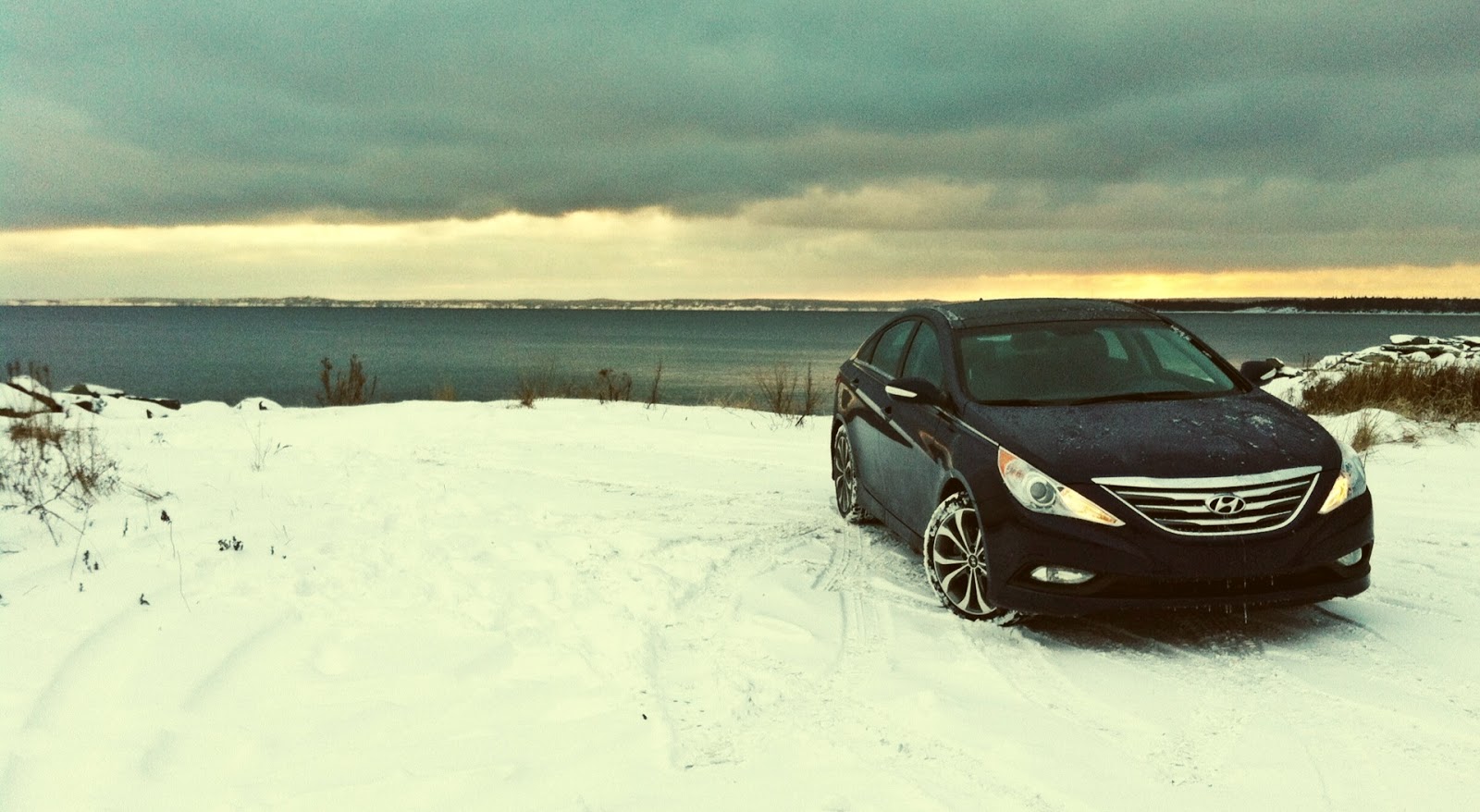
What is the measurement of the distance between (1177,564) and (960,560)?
1.16 m

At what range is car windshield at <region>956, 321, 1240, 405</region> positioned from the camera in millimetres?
5742

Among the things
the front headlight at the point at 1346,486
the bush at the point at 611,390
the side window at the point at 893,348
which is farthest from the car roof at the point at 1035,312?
the bush at the point at 611,390

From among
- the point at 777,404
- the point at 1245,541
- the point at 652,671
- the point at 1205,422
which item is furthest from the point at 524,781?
the point at 777,404

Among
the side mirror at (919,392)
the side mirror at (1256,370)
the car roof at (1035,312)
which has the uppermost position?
the car roof at (1035,312)

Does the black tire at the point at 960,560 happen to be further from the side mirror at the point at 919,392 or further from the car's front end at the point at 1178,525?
the side mirror at the point at 919,392

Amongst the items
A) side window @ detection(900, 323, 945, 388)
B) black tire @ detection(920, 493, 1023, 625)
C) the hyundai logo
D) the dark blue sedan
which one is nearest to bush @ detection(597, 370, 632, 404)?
side window @ detection(900, 323, 945, 388)

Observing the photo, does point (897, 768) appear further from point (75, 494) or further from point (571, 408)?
point (571, 408)

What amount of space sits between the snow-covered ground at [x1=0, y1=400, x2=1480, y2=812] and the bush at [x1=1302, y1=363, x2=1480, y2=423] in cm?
666

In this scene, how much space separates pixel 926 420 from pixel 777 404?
10.0m

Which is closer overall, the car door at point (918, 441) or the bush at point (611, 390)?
the car door at point (918, 441)

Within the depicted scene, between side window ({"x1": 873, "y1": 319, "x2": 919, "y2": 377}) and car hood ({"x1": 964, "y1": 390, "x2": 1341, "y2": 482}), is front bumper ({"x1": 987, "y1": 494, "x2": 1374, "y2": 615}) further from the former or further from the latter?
side window ({"x1": 873, "y1": 319, "x2": 919, "y2": 377})

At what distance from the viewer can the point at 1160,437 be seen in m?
4.88

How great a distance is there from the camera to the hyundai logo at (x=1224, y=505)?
14.8 ft

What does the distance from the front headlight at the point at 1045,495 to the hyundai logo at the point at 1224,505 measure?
0.42m
